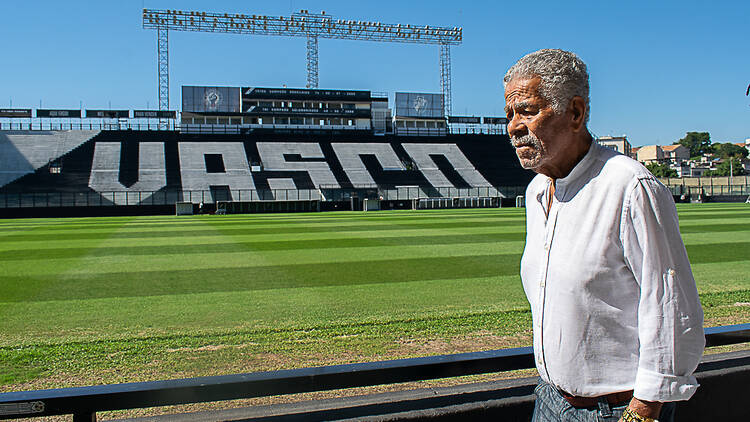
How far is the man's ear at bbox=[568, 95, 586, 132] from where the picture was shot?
2125 mm

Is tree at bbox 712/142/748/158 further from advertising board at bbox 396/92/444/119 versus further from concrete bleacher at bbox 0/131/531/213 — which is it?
concrete bleacher at bbox 0/131/531/213

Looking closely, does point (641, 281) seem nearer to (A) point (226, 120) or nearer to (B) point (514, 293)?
(B) point (514, 293)

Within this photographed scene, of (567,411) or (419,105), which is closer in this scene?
(567,411)

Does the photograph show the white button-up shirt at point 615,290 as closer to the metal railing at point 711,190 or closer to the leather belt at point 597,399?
the leather belt at point 597,399

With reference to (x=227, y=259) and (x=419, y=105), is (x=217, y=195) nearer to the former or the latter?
(x=227, y=259)

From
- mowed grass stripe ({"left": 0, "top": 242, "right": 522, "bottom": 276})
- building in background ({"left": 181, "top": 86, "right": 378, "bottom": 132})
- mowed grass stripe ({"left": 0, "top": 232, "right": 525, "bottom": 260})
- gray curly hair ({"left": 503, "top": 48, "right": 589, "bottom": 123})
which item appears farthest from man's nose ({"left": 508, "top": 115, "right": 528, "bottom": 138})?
building in background ({"left": 181, "top": 86, "right": 378, "bottom": 132})

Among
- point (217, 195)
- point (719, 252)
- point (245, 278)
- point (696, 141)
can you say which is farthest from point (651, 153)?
point (245, 278)

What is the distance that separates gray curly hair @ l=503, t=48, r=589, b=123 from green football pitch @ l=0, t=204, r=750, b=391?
181 inches

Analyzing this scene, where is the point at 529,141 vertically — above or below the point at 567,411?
above

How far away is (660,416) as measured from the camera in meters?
1.99

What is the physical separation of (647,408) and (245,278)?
10.7 metres

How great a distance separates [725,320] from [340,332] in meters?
5.01

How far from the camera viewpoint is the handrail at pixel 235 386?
2684 mm

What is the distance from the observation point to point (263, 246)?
17875 mm
